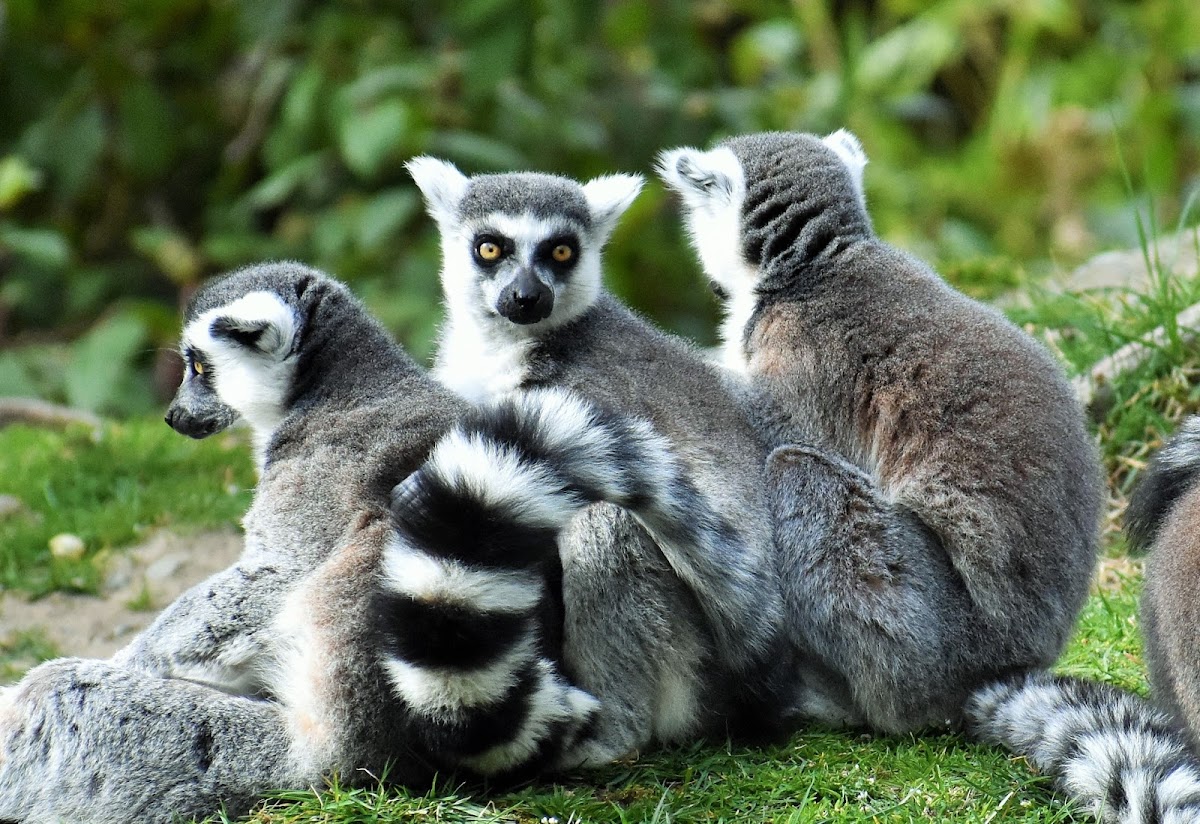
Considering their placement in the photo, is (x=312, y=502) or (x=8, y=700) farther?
(x=312, y=502)

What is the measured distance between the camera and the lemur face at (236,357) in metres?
4.07

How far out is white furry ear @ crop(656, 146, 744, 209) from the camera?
4.86 metres

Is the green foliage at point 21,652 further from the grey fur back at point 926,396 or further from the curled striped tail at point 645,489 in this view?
the grey fur back at point 926,396

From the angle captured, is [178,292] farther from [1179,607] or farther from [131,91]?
[1179,607]

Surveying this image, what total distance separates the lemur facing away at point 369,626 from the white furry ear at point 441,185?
3.57 ft

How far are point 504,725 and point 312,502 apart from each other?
884 mm

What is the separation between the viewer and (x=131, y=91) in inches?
400

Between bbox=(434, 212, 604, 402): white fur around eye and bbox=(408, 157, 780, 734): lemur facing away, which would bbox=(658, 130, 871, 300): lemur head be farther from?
bbox=(434, 212, 604, 402): white fur around eye

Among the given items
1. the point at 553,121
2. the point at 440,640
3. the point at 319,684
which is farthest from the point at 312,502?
the point at 553,121

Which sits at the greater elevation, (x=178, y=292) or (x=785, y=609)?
(x=785, y=609)

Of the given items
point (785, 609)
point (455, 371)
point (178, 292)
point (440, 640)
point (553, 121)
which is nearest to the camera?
point (440, 640)

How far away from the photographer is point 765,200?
4.77 metres

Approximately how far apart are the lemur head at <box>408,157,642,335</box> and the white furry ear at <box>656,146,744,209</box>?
0.22 meters

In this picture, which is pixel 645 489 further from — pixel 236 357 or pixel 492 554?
pixel 236 357
